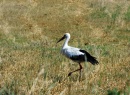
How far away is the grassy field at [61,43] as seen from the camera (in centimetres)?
916

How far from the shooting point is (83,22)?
26.2 m

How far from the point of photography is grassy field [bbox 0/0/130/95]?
9.16 metres

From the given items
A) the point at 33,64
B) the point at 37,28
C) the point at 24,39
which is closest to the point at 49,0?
the point at 37,28

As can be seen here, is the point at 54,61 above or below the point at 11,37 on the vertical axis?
above

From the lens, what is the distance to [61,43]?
2122 centimetres

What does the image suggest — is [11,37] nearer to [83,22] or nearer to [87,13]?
[83,22]

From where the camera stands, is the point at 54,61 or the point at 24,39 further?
the point at 24,39

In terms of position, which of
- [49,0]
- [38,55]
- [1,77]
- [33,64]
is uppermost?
[1,77]

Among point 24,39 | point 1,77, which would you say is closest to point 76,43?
point 24,39

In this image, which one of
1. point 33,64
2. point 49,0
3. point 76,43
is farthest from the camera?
point 49,0

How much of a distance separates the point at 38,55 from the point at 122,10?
15873 millimetres

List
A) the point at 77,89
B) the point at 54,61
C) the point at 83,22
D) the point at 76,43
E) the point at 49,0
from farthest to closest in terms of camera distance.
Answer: the point at 49,0 < the point at 83,22 < the point at 76,43 < the point at 54,61 < the point at 77,89

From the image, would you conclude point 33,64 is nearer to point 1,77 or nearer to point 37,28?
point 1,77

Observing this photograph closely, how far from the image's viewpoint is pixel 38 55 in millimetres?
13359
